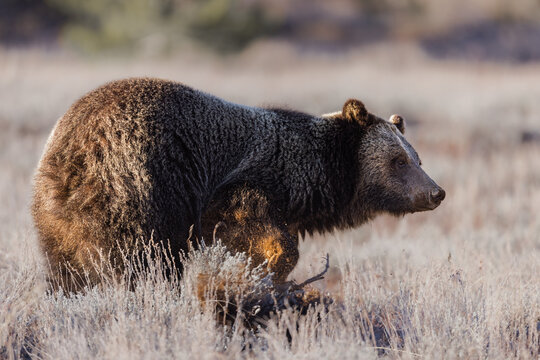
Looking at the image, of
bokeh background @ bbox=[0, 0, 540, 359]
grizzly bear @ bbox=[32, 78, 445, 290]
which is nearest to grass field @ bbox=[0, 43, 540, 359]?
bokeh background @ bbox=[0, 0, 540, 359]

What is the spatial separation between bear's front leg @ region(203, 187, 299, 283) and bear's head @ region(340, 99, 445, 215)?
1.10 meters

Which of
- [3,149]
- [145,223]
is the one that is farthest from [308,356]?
[3,149]

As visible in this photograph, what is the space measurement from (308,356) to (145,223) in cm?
153

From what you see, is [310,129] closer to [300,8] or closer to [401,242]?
[401,242]

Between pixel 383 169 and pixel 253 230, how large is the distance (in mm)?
1435

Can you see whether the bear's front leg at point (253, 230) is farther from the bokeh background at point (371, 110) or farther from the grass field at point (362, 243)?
the bokeh background at point (371, 110)

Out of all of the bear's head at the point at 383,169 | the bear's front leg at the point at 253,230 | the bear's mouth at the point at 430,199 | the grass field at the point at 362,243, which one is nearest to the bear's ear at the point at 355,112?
the bear's head at the point at 383,169

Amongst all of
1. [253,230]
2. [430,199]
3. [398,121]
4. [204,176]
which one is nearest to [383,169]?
[430,199]

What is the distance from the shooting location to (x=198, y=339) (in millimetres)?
4207

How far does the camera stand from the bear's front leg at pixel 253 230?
538 centimetres

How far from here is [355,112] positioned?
612cm

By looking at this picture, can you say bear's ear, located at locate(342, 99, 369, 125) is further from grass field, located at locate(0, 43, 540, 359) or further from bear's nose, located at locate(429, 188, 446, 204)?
bear's nose, located at locate(429, 188, 446, 204)

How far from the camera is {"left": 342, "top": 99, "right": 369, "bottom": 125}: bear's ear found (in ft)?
20.1

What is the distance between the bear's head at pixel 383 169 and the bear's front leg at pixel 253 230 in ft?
3.60
